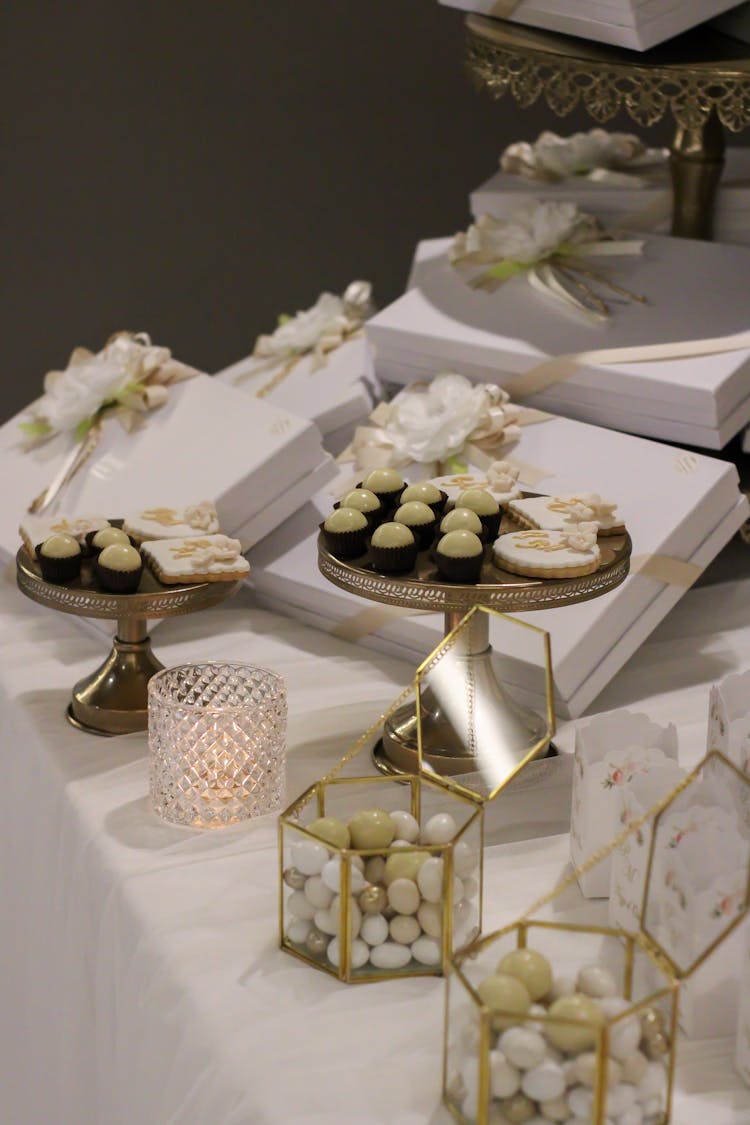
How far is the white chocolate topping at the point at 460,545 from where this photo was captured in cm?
117

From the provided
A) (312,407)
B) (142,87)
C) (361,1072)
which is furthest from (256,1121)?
(142,87)

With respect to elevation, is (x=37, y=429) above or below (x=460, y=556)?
below

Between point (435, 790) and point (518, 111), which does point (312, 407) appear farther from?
point (518, 111)

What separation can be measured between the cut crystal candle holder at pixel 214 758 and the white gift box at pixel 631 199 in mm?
957

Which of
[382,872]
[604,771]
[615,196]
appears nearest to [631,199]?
[615,196]

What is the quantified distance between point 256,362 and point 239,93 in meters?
0.93

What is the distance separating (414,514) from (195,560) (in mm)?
202

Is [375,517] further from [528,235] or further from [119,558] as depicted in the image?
[528,235]

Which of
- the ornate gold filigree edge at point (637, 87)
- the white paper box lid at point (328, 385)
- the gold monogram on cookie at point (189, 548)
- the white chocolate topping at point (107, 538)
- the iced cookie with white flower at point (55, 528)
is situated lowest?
the white paper box lid at point (328, 385)

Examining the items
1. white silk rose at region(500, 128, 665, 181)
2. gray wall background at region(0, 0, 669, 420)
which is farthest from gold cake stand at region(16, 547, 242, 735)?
gray wall background at region(0, 0, 669, 420)

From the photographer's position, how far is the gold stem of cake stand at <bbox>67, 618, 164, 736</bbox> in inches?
52.7

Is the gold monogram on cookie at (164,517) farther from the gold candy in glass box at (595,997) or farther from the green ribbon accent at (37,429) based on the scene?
the gold candy in glass box at (595,997)

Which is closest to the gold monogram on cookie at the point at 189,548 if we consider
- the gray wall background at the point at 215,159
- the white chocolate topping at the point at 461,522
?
the white chocolate topping at the point at 461,522

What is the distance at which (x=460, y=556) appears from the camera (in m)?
1.17
